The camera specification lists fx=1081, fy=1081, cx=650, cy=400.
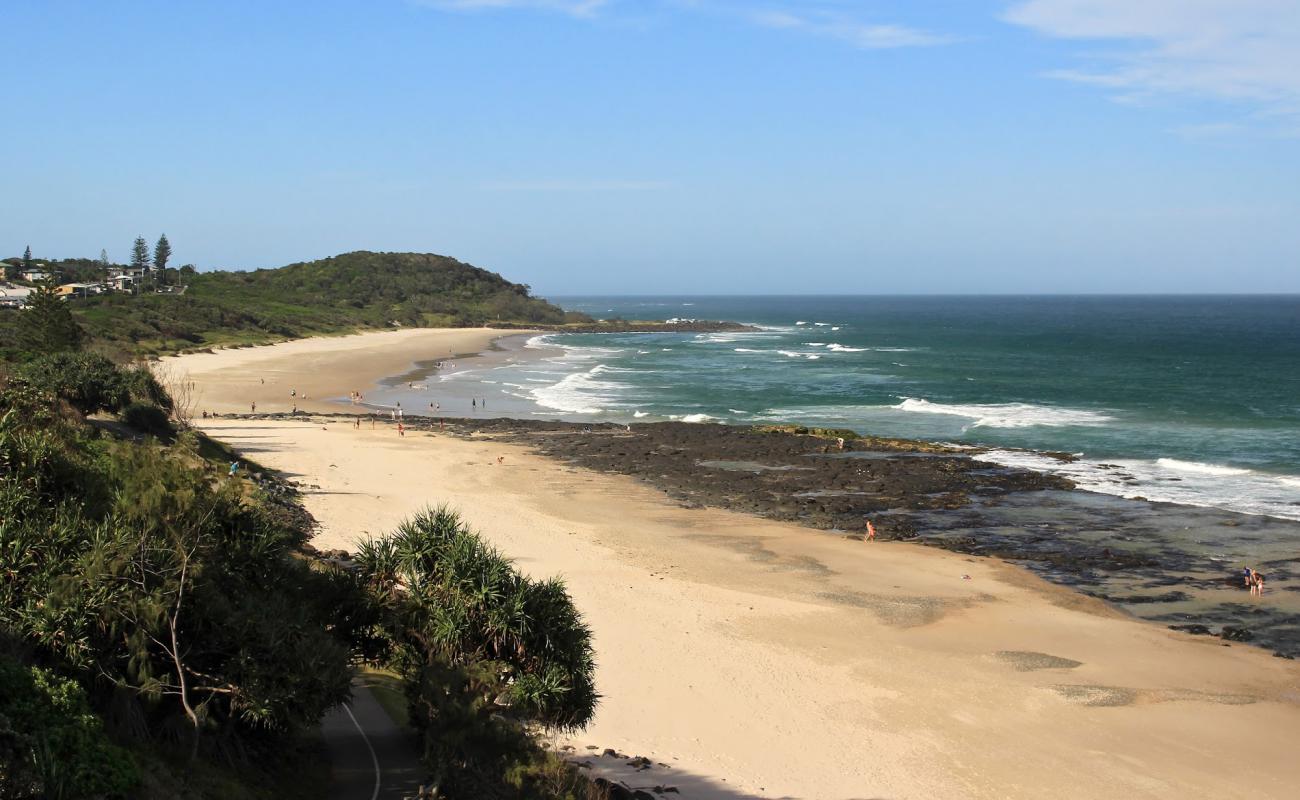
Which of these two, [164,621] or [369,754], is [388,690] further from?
[164,621]

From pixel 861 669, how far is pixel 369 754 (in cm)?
936

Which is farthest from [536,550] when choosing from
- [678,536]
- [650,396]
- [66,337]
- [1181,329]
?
[1181,329]

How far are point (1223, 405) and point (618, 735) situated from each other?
49.9 meters

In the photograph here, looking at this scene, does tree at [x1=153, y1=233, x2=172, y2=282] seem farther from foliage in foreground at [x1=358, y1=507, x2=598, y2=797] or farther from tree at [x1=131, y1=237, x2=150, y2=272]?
foliage in foreground at [x1=358, y1=507, x2=598, y2=797]

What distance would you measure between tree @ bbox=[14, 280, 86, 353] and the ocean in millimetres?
15802

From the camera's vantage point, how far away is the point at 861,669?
18.6 meters

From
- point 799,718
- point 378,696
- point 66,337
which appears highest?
point 66,337

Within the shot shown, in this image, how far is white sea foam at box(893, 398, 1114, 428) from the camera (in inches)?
1964

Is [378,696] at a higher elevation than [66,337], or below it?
below

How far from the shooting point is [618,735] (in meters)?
15.2

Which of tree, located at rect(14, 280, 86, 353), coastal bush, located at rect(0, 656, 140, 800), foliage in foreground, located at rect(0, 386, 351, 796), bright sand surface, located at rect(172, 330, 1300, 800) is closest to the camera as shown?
coastal bush, located at rect(0, 656, 140, 800)

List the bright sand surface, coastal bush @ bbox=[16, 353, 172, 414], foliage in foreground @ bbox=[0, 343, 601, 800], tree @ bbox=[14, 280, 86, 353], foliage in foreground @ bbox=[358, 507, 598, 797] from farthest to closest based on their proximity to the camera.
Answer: tree @ bbox=[14, 280, 86, 353], coastal bush @ bbox=[16, 353, 172, 414], the bright sand surface, foliage in foreground @ bbox=[358, 507, 598, 797], foliage in foreground @ bbox=[0, 343, 601, 800]

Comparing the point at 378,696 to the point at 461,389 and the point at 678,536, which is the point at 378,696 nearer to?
the point at 678,536

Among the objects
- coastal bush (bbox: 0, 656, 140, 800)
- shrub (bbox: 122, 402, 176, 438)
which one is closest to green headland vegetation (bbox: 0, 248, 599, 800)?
coastal bush (bbox: 0, 656, 140, 800)
